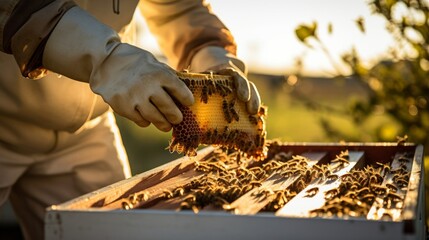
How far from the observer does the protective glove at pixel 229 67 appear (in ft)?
8.40

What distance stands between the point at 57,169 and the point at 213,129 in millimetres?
1102

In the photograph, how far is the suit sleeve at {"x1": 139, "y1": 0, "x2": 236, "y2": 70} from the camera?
3.23 m

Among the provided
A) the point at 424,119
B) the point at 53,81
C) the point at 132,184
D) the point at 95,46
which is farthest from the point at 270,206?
the point at 424,119

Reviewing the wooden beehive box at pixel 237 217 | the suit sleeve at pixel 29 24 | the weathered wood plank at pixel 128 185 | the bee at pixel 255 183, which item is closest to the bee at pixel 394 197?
the wooden beehive box at pixel 237 217

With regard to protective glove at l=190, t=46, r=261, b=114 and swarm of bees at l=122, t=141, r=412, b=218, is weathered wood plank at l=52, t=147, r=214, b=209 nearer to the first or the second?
swarm of bees at l=122, t=141, r=412, b=218

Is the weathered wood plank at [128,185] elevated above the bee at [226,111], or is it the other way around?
the bee at [226,111]

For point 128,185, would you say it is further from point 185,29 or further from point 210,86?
point 185,29

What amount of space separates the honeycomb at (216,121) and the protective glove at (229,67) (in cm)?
3

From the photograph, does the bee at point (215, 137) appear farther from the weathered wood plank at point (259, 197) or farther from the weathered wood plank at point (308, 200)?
the weathered wood plank at point (308, 200)

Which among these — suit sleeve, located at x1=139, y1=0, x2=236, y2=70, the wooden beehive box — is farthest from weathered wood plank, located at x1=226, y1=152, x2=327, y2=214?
suit sleeve, located at x1=139, y1=0, x2=236, y2=70

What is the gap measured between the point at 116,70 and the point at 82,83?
84 cm

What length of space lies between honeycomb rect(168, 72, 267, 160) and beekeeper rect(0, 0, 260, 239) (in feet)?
0.18

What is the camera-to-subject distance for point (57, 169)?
10.8 feet

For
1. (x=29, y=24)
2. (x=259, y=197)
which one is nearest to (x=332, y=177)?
(x=259, y=197)
